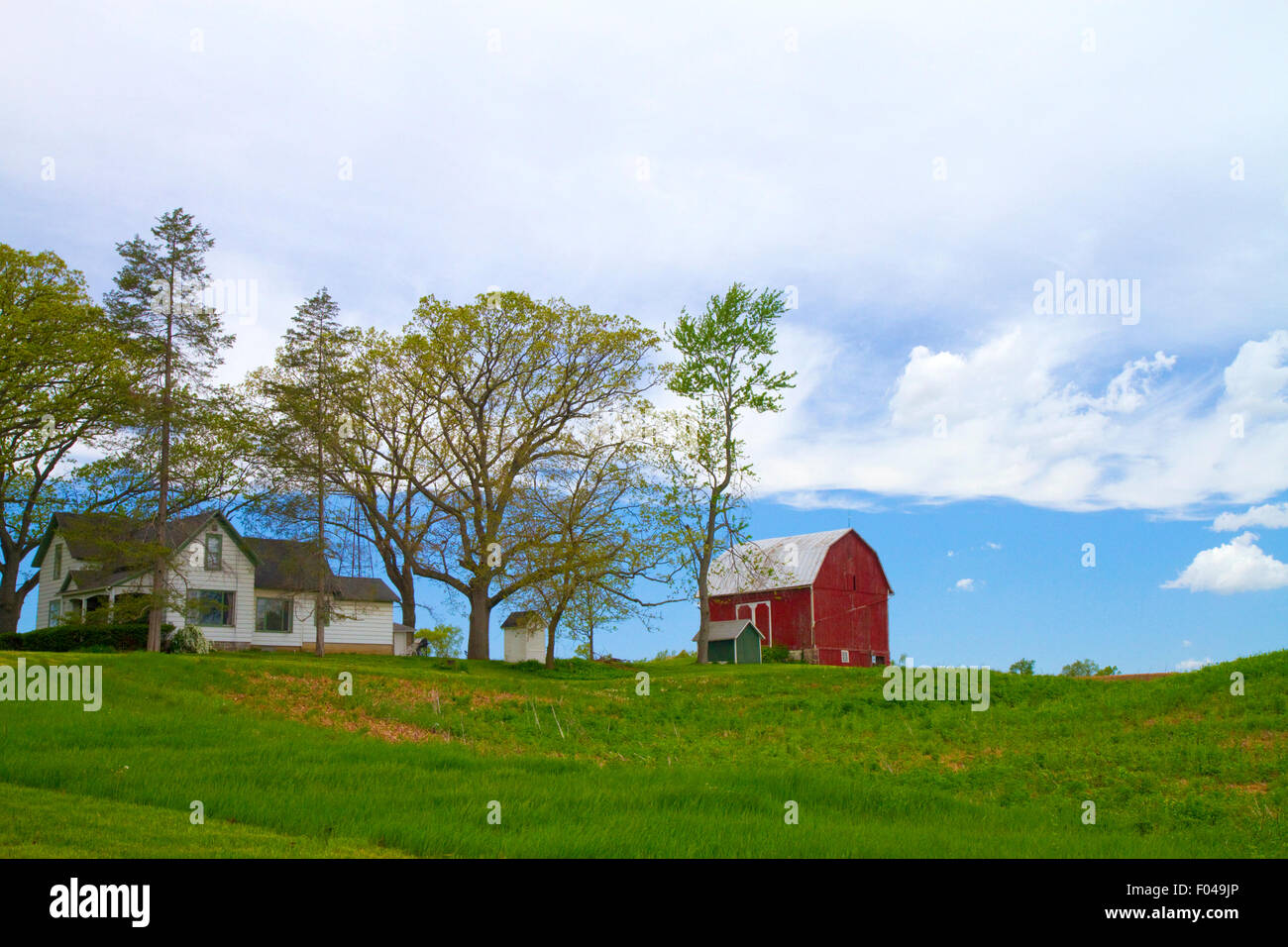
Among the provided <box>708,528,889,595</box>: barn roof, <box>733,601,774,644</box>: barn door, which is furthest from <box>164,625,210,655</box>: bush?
<box>733,601,774,644</box>: barn door

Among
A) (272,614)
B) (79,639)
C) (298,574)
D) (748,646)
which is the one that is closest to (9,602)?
(79,639)

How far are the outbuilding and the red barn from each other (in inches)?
58.5

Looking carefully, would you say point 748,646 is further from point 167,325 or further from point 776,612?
point 167,325

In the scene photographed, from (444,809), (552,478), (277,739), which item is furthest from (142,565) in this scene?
(444,809)

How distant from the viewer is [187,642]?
119ft

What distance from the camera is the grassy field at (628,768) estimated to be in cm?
1116

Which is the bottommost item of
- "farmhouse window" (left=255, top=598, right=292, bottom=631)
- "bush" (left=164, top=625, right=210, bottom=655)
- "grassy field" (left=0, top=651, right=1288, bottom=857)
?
"grassy field" (left=0, top=651, right=1288, bottom=857)

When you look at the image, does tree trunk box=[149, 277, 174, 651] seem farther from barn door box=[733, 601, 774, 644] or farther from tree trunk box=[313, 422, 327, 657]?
barn door box=[733, 601, 774, 644]

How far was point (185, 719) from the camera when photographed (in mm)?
19953

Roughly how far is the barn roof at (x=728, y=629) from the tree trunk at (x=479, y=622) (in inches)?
474

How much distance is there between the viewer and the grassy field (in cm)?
1116

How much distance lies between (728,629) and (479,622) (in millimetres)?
13606
